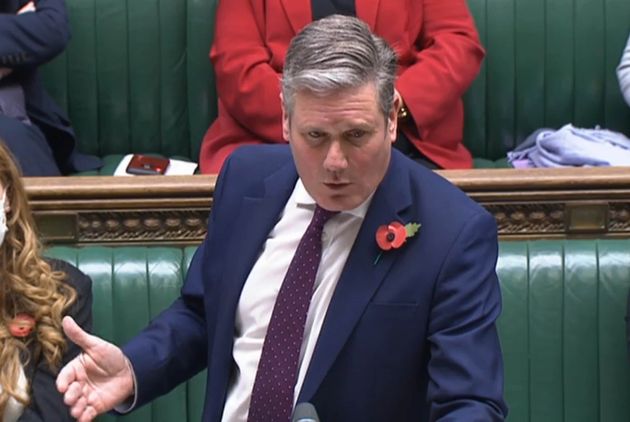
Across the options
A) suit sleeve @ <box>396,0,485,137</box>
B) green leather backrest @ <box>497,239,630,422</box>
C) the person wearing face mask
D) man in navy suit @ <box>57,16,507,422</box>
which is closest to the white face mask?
the person wearing face mask

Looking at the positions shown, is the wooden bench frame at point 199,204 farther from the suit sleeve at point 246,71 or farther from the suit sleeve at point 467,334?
the suit sleeve at point 467,334

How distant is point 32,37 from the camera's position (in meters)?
3.53

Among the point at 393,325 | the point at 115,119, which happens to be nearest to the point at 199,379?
the point at 115,119

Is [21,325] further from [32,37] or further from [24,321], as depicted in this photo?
[32,37]

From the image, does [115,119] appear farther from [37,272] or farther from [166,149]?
[37,272]

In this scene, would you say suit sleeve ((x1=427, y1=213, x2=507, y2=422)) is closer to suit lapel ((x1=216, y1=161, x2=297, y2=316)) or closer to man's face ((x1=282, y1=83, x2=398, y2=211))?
man's face ((x1=282, y1=83, x2=398, y2=211))

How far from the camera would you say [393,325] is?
2.16 meters

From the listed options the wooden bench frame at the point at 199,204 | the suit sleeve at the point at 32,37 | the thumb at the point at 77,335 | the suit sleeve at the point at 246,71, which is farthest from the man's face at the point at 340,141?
the suit sleeve at the point at 32,37

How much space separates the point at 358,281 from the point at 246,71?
4.83ft

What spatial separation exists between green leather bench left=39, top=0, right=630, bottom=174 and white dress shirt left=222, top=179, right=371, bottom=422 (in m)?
1.63

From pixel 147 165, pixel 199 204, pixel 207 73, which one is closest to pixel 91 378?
pixel 199 204

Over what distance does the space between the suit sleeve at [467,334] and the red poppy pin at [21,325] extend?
80 cm

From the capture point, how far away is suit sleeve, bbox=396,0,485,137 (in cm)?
355

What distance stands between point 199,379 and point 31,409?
2.26 ft
